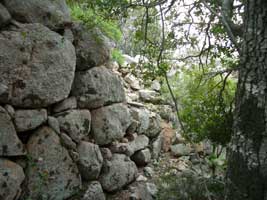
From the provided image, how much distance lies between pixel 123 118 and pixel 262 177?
3.58 metres

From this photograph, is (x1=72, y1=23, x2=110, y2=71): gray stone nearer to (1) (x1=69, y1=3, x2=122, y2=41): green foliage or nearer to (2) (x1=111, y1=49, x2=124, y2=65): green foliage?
(1) (x1=69, y1=3, x2=122, y2=41): green foliage

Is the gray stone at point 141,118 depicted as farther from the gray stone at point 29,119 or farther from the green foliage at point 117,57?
the gray stone at point 29,119

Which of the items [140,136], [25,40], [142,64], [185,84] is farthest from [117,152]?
[185,84]

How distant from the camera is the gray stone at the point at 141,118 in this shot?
6367mm

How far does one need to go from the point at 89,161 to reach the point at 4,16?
215 cm

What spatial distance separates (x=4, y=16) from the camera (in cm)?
389

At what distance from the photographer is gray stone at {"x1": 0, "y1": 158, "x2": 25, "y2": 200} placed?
142 inches

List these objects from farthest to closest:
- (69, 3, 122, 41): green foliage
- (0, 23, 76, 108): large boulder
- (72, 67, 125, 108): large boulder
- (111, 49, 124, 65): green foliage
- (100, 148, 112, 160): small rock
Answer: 1. (111, 49, 124, 65): green foliage
2. (100, 148, 112, 160): small rock
3. (69, 3, 122, 41): green foliage
4. (72, 67, 125, 108): large boulder
5. (0, 23, 76, 108): large boulder

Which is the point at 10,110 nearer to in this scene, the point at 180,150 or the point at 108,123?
the point at 108,123

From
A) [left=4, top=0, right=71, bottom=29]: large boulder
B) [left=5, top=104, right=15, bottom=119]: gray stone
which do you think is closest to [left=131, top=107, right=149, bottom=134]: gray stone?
[left=4, top=0, right=71, bottom=29]: large boulder

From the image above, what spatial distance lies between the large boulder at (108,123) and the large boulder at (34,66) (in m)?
0.82

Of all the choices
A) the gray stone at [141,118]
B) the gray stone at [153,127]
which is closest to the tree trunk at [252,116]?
the gray stone at [141,118]

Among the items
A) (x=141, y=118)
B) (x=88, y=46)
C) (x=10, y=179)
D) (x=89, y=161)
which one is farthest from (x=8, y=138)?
(x=141, y=118)

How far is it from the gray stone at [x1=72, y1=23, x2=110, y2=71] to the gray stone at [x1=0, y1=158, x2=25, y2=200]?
1699mm
